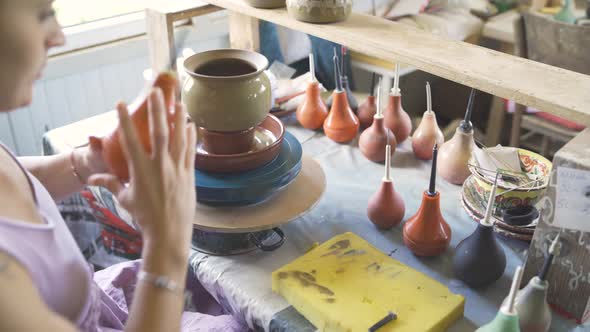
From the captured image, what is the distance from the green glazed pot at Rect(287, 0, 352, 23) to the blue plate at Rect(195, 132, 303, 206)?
327mm

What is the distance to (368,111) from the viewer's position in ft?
4.84

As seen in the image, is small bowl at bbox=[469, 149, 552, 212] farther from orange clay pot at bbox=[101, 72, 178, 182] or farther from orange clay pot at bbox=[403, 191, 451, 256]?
orange clay pot at bbox=[101, 72, 178, 182]

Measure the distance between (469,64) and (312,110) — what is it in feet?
1.76

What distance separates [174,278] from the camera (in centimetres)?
74

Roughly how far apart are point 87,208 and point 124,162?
0.87 metres

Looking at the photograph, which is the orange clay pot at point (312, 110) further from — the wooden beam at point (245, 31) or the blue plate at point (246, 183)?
the blue plate at point (246, 183)

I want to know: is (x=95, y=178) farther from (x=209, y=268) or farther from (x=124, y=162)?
(x=209, y=268)

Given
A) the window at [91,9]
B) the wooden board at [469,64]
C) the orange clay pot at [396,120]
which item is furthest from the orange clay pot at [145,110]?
the window at [91,9]

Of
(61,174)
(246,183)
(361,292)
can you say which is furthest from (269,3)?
(361,292)

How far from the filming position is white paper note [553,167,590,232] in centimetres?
84

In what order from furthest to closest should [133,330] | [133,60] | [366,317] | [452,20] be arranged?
[452,20]
[133,60]
[366,317]
[133,330]

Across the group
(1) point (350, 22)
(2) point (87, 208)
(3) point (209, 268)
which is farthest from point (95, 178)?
(2) point (87, 208)

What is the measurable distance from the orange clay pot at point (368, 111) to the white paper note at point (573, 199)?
666 mm

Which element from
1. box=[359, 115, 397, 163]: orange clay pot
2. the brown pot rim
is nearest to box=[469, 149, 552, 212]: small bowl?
box=[359, 115, 397, 163]: orange clay pot
